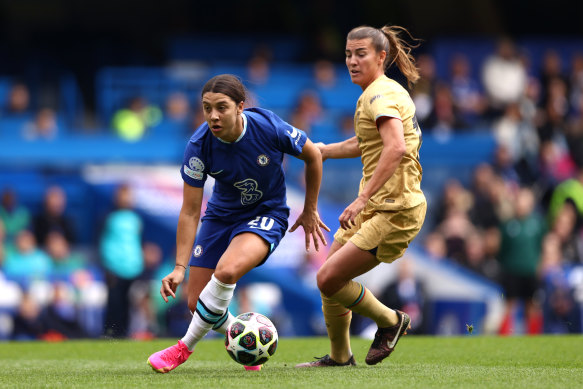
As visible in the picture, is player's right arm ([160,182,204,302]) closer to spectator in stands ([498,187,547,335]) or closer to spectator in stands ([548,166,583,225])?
spectator in stands ([498,187,547,335])

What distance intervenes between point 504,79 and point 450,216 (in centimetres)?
385

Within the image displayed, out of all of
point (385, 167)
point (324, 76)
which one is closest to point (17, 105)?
point (324, 76)

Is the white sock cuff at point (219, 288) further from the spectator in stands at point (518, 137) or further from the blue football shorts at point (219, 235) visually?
the spectator in stands at point (518, 137)

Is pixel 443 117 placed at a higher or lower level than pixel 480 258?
higher

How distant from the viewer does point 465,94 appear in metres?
15.7

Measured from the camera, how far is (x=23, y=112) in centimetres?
1569

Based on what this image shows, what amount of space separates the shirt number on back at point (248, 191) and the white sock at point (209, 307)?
581mm

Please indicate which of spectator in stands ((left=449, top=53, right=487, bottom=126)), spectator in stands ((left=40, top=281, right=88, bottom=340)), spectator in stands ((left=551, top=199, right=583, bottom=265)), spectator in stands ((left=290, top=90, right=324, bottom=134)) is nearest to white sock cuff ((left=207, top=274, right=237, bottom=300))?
spectator in stands ((left=40, top=281, right=88, bottom=340))

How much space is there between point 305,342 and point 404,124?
371 centimetres

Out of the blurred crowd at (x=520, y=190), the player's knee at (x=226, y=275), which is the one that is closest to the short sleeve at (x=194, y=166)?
the player's knee at (x=226, y=275)

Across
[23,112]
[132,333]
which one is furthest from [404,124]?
[23,112]

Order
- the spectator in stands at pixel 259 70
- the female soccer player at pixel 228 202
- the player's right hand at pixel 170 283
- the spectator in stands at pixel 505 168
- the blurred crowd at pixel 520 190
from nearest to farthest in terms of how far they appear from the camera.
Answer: the player's right hand at pixel 170 283 → the female soccer player at pixel 228 202 → the blurred crowd at pixel 520 190 → the spectator in stands at pixel 505 168 → the spectator in stands at pixel 259 70

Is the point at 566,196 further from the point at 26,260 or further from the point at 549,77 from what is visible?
the point at 26,260

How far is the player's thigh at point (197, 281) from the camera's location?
20.5ft
